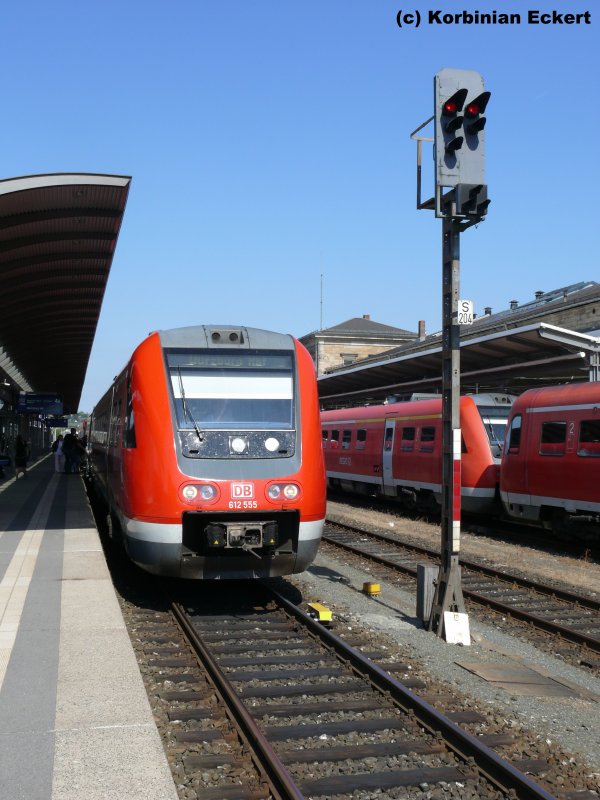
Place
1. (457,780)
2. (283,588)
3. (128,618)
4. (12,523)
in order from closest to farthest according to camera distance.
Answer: (457,780) < (128,618) < (283,588) < (12,523)

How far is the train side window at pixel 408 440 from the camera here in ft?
65.5

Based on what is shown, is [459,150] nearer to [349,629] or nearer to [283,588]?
[349,629]

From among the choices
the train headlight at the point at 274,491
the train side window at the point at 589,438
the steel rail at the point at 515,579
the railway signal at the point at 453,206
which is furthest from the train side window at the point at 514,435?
the train headlight at the point at 274,491

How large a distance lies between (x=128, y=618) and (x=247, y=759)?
4125 millimetres

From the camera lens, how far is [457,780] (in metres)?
4.89

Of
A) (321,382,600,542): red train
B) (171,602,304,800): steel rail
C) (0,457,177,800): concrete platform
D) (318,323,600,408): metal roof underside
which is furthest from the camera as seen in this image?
(318,323,600,408): metal roof underside

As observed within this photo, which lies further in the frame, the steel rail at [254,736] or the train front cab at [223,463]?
the train front cab at [223,463]

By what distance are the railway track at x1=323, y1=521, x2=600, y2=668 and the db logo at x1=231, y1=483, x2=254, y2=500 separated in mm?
3442

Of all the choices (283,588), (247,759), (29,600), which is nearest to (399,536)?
(283,588)

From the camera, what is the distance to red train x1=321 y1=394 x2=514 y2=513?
17.6 meters

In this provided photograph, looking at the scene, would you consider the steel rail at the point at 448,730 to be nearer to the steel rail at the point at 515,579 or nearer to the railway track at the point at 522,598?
the railway track at the point at 522,598

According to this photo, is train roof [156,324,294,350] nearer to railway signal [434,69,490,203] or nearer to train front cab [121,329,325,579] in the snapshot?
train front cab [121,329,325,579]

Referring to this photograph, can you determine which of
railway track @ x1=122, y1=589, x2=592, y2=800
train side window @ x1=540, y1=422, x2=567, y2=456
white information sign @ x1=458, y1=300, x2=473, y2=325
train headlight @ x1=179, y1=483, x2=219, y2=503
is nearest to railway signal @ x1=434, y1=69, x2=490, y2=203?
white information sign @ x1=458, y1=300, x2=473, y2=325

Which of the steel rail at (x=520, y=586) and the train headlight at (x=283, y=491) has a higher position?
the train headlight at (x=283, y=491)
